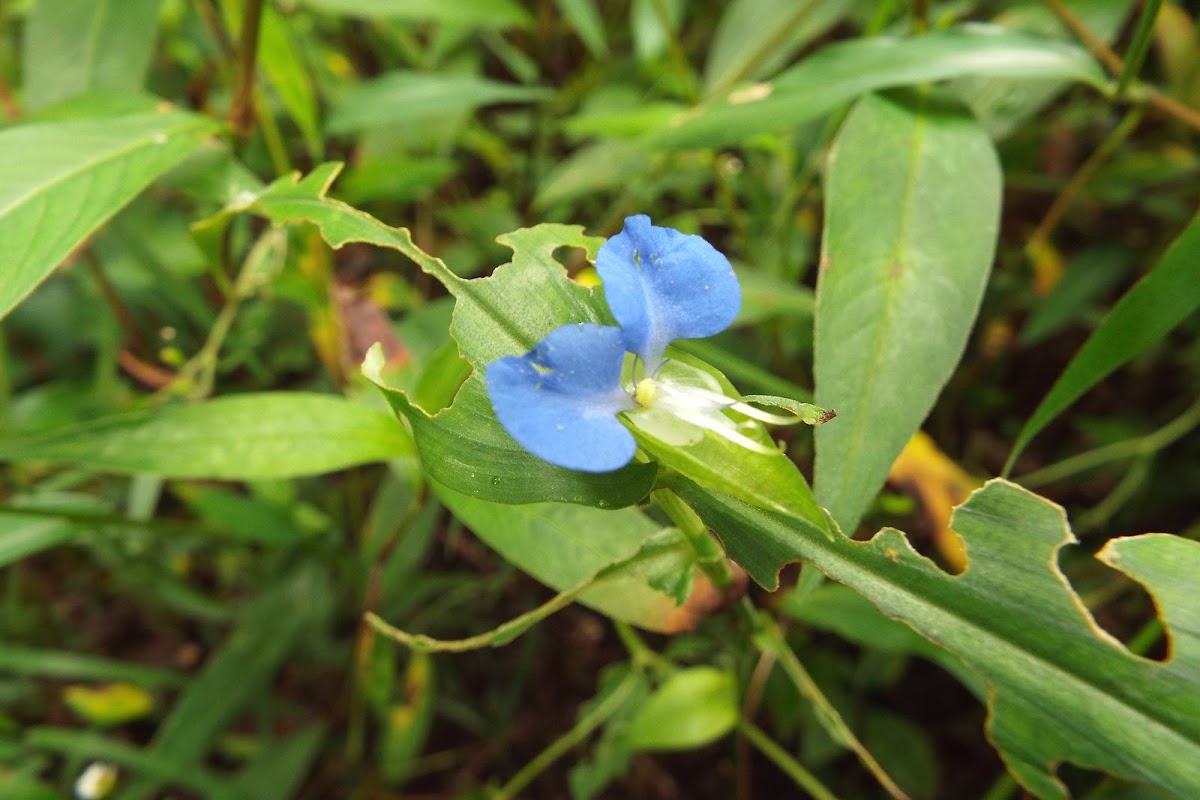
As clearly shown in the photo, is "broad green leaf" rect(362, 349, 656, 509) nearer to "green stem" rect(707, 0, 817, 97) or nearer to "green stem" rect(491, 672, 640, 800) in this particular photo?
"green stem" rect(491, 672, 640, 800)

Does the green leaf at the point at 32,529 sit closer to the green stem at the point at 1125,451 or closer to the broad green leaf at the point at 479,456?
the broad green leaf at the point at 479,456

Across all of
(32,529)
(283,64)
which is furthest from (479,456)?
(283,64)

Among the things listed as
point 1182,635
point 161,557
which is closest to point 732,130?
point 1182,635

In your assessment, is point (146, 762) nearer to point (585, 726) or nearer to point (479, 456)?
point (585, 726)

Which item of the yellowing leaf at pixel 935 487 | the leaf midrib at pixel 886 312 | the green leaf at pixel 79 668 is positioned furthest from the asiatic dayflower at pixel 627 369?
the green leaf at pixel 79 668

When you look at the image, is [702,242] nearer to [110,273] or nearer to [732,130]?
[732,130]

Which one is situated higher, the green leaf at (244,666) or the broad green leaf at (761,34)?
the broad green leaf at (761,34)
